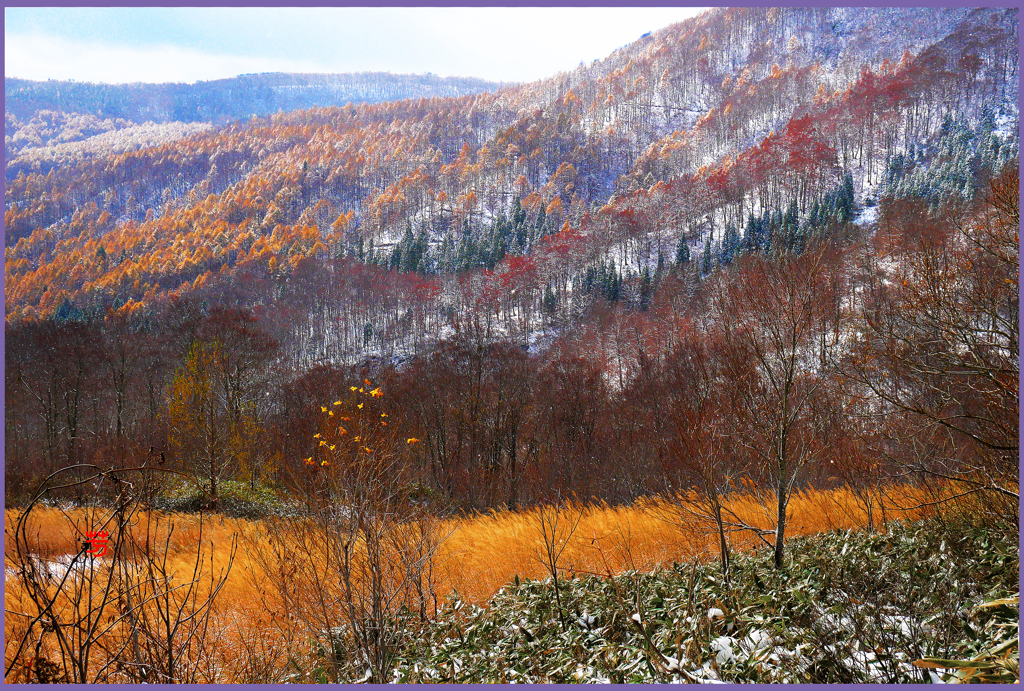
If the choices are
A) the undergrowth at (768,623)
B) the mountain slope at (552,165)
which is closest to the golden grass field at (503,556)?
the undergrowth at (768,623)

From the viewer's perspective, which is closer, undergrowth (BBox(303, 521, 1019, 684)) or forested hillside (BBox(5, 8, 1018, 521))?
undergrowth (BBox(303, 521, 1019, 684))

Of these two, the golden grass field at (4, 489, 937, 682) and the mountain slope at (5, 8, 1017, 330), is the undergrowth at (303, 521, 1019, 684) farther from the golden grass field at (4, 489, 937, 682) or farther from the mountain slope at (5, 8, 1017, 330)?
the mountain slope at (5, 8, 1017, 330)

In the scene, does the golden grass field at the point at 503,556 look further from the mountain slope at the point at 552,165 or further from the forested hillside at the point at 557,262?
the mountain slope at the point at 552,165

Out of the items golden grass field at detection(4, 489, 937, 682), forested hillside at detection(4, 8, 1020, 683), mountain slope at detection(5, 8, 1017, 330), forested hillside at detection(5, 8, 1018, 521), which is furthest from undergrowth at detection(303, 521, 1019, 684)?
mountain slope at detection(5, 8, 1017, 330)

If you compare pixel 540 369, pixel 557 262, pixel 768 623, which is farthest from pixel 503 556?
pixel 557 262

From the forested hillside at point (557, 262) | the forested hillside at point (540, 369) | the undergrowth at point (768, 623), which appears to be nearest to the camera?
the undergrowth at point (768, 623)

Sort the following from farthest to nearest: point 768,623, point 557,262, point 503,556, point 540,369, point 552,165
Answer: point 552,165
point 557,262
point 540,369
point 503,556
point 768,623

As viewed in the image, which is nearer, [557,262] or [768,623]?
[768,623]

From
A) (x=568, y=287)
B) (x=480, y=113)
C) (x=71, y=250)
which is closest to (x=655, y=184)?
(x=568, y=287)

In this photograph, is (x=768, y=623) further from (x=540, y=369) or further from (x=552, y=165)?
(x=552, y=165)
